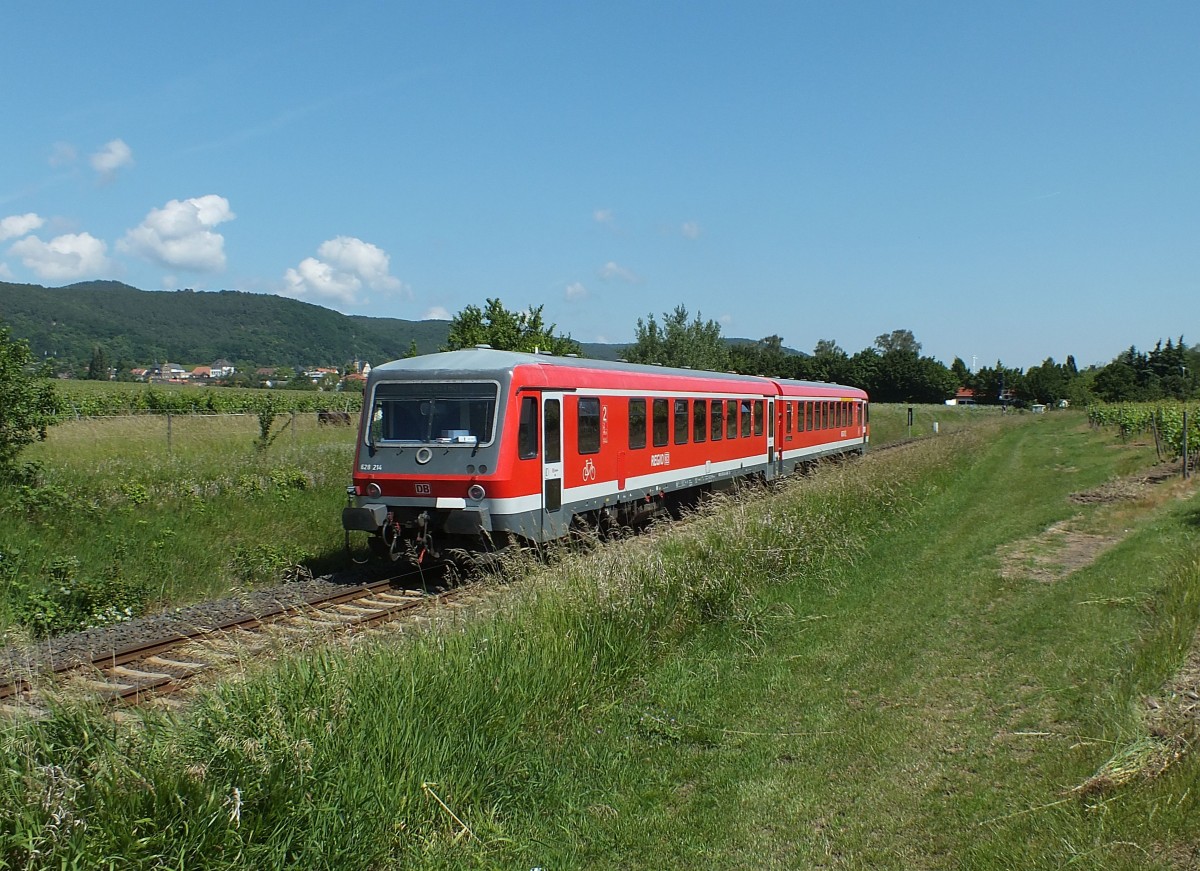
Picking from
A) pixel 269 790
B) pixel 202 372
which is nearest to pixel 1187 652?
pixel 269 790

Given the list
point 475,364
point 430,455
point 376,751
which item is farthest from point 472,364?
point 376,751

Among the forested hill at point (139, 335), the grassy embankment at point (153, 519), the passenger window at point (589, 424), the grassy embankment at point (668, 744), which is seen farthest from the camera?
the forested hill at point (139, 335)

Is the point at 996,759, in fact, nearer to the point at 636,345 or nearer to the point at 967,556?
the point at 967,556

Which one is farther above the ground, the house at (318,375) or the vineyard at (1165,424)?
the house at (318,375)

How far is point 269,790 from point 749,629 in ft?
17.5

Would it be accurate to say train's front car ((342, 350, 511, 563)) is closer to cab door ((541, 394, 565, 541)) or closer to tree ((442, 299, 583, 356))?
cab door ((541, 394, 565, 541))

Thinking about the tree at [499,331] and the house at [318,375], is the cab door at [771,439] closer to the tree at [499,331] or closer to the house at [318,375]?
the tree at [499,331]

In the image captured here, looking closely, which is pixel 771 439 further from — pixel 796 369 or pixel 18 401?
pixel 796 369

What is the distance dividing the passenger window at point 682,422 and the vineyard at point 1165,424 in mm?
11022

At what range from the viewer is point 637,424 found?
598 inches

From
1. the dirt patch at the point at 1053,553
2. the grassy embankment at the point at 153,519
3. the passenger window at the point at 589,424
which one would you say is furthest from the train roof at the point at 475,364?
the dirt patch at the point at 1053,553

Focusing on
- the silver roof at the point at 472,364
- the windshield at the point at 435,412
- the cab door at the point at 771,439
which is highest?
the silver roof at the point at 472,364

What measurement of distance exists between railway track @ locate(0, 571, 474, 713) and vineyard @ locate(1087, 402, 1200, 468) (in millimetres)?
17448

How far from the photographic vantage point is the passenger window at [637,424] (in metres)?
15.0
